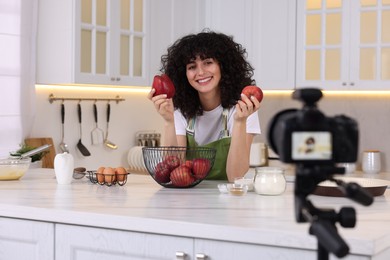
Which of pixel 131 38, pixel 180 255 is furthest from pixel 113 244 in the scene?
pixel 131 38

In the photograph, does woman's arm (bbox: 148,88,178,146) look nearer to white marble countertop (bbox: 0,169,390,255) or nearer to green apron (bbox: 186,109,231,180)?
green apron (bbox: 186,109,231,180)

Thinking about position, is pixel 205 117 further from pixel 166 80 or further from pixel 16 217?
pixel 16 217

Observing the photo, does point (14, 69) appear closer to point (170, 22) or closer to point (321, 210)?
point (170, 22)

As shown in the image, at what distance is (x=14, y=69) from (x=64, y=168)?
150cm

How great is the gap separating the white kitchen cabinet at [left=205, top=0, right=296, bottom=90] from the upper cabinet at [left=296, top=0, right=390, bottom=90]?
7 centimetres

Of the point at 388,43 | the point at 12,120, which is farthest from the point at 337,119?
the point at 388,43

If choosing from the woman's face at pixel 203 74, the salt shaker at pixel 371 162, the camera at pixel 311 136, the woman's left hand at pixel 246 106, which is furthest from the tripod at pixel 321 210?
the salt shaker at pixel 371 162

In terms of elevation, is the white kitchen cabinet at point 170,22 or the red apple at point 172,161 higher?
the white kitchen cabinet at point 170,22

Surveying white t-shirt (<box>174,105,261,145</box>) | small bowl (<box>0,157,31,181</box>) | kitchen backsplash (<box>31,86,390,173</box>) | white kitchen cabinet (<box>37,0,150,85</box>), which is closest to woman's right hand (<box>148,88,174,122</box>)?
white t-shirt (<box>174,105,261,145</box>)

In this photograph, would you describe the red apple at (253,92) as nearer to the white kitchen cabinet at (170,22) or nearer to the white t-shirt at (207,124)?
the white t-shirt at (207,124)

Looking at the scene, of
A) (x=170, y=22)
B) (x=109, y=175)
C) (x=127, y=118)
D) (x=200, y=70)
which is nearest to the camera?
(x=109, y=175)

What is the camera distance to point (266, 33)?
518 centimetres

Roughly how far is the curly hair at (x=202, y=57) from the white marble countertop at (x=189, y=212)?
53 cm

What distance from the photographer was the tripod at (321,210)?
3.80 feet
